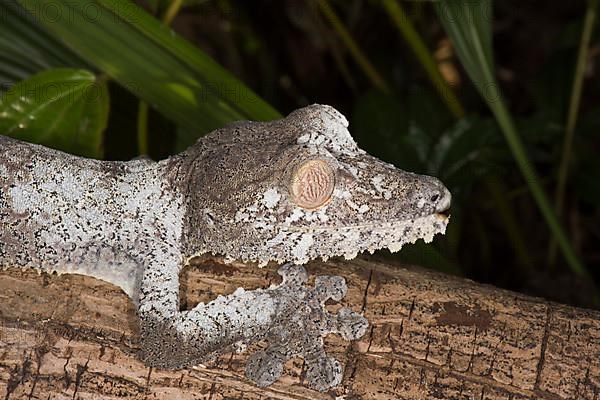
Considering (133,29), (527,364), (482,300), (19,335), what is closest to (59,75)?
(133,29)

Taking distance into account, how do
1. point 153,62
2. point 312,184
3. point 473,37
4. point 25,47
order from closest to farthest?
point 312,184 < point 153,62 < point 473,37 < point 25,47

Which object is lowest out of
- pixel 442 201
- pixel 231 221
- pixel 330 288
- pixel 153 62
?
pixel 330 288

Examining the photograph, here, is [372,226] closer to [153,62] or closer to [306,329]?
[306,329]

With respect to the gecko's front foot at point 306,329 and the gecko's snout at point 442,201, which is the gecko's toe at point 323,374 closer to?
the gecko's front foot at point 306,329

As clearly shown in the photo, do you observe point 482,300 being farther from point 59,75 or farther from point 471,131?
point 59,75

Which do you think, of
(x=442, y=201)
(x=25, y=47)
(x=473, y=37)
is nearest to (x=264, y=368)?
(x=442, y=201)

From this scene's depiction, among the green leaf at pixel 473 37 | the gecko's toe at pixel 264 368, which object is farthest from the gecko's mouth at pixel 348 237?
the green leaf at pixel 473 37
